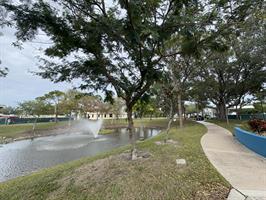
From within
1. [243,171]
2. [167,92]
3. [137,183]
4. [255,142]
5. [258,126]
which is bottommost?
[137,183]

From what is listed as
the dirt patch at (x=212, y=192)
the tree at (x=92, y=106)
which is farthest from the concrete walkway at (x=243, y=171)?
the tree at (x=92, y=106)

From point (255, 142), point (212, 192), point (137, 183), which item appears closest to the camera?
point (212, 192)

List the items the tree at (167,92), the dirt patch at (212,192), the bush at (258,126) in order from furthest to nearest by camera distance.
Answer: the bush at (258,126) < the tree at (167,92) < the dirt patch at (212,192)

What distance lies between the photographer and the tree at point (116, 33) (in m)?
4.61

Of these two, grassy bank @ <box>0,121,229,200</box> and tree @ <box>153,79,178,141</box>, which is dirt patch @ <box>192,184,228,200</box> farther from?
tree @ <box>153,79,178,141</box>

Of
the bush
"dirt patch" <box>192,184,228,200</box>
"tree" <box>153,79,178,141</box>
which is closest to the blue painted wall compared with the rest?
the bush

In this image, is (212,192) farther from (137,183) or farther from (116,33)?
(116,33)

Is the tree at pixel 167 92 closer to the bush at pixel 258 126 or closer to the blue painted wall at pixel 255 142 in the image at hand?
the blue painted wall at pixel 255 142

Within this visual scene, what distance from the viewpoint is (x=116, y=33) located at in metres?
4.95

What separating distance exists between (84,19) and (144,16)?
1.72 m

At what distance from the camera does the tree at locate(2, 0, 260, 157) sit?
15.1 feet

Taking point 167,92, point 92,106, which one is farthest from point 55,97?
point 167,92

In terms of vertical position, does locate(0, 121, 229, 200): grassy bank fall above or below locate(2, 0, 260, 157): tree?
below

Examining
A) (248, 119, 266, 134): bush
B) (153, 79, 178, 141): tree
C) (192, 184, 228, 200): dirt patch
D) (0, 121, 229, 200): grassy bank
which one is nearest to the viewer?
(192, 184, 228, 200): dirt patch
